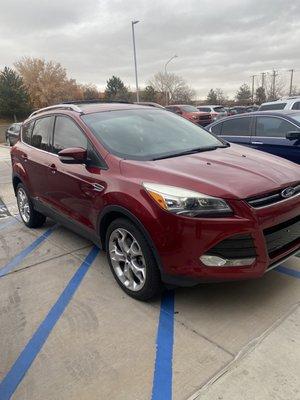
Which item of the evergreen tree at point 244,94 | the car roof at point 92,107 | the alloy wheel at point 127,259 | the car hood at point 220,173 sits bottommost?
the evergreen tree at point 244,94

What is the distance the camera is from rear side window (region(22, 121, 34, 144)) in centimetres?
586

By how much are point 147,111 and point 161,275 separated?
7.40ft

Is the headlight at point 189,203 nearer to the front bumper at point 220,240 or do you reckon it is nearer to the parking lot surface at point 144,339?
the front bumper at point 220,240

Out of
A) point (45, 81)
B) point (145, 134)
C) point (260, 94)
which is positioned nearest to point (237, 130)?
point (145, 134)

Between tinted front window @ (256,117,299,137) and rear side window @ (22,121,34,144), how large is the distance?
4.07m

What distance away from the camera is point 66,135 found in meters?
4.59

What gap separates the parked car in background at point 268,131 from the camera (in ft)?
22.1

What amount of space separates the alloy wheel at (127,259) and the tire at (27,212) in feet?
8.04

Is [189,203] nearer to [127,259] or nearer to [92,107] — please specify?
[127,259]

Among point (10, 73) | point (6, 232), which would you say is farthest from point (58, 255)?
point (10, 73)

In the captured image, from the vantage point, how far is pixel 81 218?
428 cm

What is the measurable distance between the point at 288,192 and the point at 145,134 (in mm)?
1596

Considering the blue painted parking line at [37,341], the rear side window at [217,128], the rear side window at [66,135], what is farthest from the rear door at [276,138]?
the blue painted parking line at [37,341]

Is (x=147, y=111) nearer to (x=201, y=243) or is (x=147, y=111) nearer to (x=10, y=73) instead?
(x=201, y=243)
